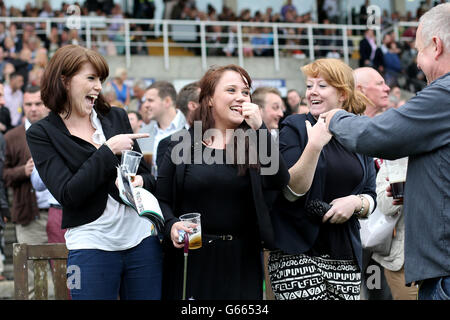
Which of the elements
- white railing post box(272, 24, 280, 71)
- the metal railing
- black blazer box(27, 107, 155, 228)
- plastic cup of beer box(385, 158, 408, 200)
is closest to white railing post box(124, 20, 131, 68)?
the metal railing

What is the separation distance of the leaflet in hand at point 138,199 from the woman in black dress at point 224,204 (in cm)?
19

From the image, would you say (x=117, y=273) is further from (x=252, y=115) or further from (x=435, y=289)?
(x=435, y=289)

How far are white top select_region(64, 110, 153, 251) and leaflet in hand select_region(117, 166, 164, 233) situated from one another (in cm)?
28

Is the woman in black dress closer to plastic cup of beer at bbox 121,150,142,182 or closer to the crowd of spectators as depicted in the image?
plastic cup of beer at bbox 121,150,142,182

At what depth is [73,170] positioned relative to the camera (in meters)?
3.29

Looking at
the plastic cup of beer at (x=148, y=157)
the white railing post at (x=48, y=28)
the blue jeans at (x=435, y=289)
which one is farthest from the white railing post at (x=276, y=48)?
the blue jeans at (x=435, y=289)

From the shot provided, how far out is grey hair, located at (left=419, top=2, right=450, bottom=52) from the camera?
8.64 ft

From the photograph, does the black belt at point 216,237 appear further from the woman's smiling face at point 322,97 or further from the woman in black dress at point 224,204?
the woman's smiling face at point 322,97

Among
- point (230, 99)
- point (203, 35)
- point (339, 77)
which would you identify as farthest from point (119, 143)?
point (203, 35)

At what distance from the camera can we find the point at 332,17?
61.8 feet

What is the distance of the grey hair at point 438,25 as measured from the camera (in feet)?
8.64

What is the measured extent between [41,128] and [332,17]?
1654 cm
